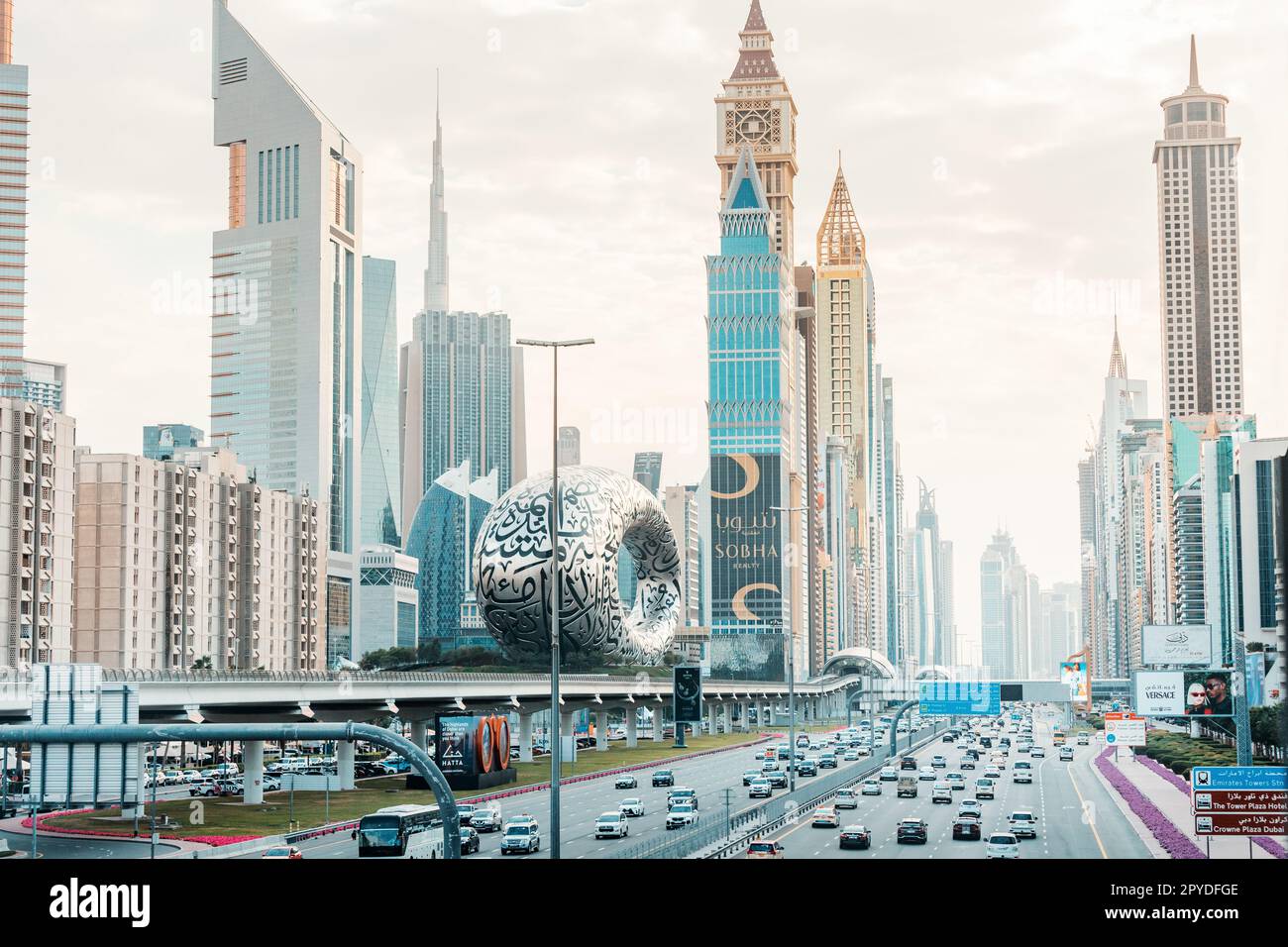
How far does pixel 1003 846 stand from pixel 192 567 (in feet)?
376

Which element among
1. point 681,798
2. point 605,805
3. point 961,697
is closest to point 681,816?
point 681,798

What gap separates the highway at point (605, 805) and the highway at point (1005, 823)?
13.9 ft

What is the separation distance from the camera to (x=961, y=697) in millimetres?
101125

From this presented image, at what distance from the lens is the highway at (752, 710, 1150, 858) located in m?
49.1

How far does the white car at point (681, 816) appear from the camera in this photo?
58.2 meters

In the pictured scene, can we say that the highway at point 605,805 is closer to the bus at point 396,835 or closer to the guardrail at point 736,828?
the guardrail at point 736,828

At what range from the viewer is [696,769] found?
98312 millimetres

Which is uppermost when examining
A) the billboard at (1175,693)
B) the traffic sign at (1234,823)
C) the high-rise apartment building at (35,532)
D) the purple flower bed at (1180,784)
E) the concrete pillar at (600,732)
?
the high-rise apartment building at (35,532)

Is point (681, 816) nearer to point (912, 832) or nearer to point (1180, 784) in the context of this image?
point (912, 832)

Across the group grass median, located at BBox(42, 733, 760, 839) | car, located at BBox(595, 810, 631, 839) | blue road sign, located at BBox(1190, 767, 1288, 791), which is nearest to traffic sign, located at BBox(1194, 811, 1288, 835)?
blue road sign, located at BBox(1190, 767, 1288, 791)

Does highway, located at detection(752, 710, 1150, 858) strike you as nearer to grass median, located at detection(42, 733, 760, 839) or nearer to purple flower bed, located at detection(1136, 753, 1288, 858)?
purple flower bed, located at detection(1136, 753, 1288, 858)

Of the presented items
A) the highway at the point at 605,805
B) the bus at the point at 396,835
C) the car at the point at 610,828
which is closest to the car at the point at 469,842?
the highway at the point at 605,805
